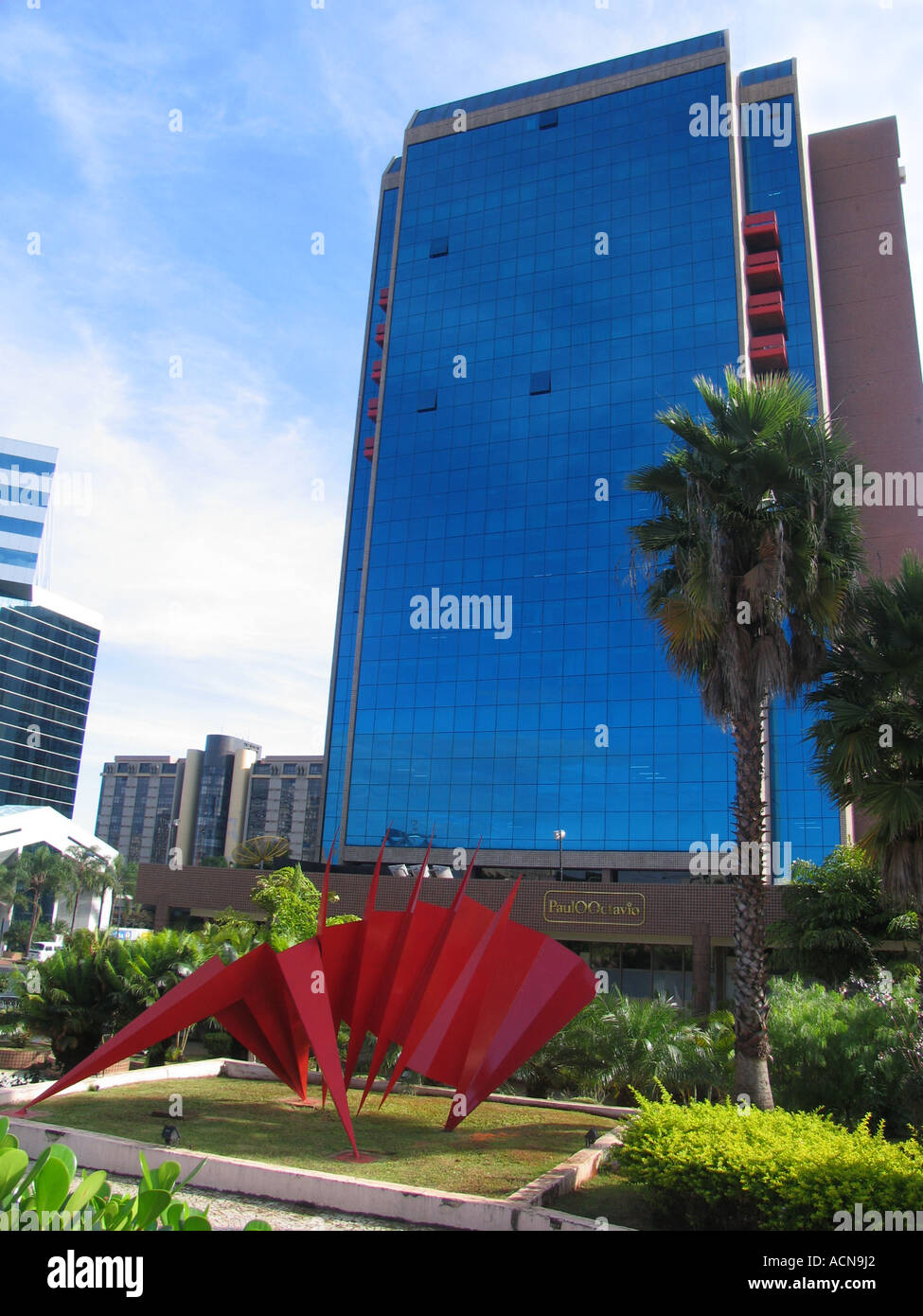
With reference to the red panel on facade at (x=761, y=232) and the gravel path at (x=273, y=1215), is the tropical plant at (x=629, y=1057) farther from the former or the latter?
the red panel on facade at (x=761, y=232)

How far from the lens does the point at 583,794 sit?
5375cm

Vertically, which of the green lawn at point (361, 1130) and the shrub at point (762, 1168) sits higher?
the shrub at point (762, 1168)

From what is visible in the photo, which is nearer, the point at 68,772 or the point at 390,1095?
the point at 390,1095

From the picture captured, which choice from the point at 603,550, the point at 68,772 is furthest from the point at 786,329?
the point at 68,772

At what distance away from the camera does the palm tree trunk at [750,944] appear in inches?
513

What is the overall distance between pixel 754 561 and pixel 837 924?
14.2 m

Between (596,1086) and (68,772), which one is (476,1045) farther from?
(68,772)

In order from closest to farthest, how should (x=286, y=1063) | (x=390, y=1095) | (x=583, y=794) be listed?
(x=286, y=1063) < (x=390, y=1095) < (x=583, y=794)

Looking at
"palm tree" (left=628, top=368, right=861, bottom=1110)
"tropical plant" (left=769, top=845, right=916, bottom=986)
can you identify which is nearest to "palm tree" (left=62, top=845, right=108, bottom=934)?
"tropical plant" (left=769, top=845, right=916, bottom=986)

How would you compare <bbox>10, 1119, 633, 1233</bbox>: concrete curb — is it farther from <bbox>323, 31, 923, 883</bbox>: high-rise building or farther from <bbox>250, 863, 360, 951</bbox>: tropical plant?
<bbox>323, 31, 923, 883</bbox>: high-rise building

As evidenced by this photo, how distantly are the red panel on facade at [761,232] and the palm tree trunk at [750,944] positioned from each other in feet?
177

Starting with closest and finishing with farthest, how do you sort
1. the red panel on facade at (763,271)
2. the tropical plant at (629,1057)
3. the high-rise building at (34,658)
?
the tropical plant at (629,1057) → the red panel on facade at (763,271) → the high-rise building at (34,658)

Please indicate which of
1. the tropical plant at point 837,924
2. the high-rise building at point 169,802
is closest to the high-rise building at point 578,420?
the tropical plant at point 837,924
